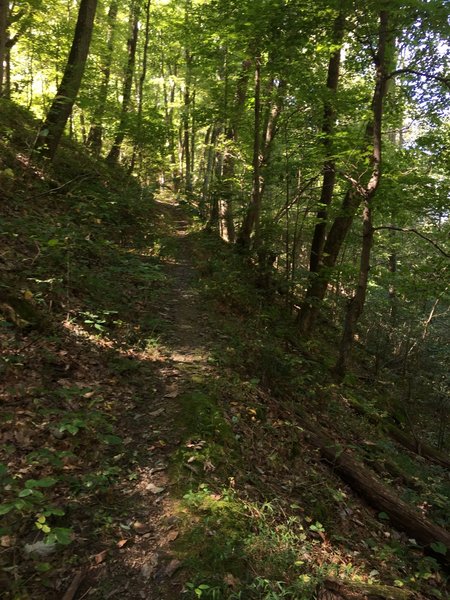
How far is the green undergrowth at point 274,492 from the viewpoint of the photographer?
339cm

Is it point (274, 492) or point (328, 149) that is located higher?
point (328, 149)

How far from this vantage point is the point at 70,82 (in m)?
10.4

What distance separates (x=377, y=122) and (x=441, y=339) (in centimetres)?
1394

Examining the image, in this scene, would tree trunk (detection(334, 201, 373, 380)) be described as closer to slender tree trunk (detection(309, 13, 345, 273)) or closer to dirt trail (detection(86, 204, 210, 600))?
slender tree trunk (detection(309, 13, 345, 273))

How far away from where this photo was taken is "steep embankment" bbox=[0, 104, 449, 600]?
129 inches

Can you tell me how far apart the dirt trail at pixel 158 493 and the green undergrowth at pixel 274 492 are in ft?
0.45

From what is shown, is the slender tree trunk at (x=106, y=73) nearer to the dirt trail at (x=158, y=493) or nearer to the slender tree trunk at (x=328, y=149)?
the slender tree trunk at (x=328, y=149)

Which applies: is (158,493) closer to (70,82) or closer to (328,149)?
(328,149)

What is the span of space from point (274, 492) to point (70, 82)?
10.4 m

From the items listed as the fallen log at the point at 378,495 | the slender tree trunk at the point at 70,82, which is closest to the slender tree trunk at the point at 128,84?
the slender tree trunk at the point at 70,82

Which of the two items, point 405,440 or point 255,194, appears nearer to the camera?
point 405,440

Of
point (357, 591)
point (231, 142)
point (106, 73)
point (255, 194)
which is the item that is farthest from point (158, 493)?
point (106, 73)

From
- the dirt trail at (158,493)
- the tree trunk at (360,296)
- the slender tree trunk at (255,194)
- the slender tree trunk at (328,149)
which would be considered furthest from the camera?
the slender tree trunk at (255,194)

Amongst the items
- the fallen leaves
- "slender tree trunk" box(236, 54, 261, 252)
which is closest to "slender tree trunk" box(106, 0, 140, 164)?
"slender tree trunk" box(236, 54, 261, 252)
